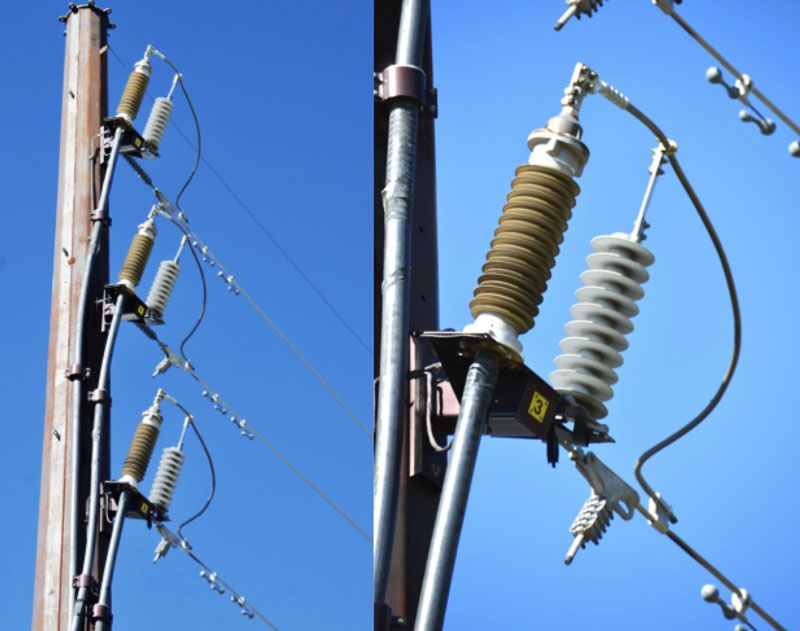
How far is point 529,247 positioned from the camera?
3.54 m

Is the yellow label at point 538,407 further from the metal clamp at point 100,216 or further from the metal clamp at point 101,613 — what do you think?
the metal clamp at point 100,216

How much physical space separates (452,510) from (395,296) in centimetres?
79

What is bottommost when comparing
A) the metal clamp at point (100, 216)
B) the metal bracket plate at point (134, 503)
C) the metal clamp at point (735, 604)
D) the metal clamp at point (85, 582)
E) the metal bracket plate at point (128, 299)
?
the metal clamp at point (735, 604)

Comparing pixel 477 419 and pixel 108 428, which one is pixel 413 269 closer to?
pixel 477 419

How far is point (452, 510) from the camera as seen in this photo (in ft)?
11.0

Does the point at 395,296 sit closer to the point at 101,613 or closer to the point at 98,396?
the point at 101,613

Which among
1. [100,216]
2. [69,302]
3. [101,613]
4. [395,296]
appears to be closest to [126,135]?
[100,216]

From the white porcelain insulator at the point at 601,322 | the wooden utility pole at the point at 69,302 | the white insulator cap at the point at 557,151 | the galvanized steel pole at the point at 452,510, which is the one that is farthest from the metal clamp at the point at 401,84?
the wooden utility pole at the point at 69,302

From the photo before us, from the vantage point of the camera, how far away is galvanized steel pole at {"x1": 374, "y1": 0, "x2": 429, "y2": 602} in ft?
12.3

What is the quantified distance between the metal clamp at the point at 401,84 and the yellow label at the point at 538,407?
109cm

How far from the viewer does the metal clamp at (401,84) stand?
430 cm

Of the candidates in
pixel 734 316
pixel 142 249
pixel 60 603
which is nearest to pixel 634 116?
pixel 734 316

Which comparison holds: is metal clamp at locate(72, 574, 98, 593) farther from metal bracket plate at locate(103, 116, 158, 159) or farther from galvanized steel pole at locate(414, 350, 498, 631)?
galvanized steel pole at locate(414, 350, 498, 631)

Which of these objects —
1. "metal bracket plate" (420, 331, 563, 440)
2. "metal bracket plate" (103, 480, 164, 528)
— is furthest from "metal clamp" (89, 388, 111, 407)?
"metal bracket plate" (420, 331, 563, 440)
